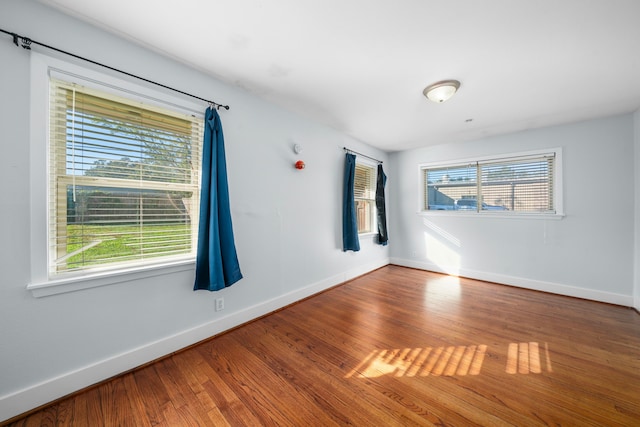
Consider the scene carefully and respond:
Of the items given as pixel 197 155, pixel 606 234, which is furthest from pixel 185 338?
pixel 606 234

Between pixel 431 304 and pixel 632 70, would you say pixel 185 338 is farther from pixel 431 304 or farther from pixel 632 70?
pixel 632 70

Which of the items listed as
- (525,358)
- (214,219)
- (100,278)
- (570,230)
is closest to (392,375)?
(525,358)

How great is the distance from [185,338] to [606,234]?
4.97 meters

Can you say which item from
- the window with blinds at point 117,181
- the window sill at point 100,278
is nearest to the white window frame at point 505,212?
the window with blinds at point 117,181

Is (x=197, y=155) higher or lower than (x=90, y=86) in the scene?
lower

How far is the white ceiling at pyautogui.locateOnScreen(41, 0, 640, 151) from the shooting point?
4.74 ft

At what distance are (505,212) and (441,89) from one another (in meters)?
2.53

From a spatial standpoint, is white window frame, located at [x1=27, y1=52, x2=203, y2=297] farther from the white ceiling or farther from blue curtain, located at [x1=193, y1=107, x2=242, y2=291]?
blue curtain, located at [x1=193, y1=107, x2=242, y2=291]

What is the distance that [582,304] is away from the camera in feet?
9.61

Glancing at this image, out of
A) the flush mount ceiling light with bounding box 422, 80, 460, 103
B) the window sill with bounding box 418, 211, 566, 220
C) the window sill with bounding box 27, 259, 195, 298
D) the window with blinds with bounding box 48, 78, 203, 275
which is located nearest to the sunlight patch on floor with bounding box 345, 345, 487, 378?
the window sill with bounding box 27, 259, 195, 298

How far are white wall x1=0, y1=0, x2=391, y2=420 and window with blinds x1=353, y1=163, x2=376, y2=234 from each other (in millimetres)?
1019

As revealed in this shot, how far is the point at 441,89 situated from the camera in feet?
7.34

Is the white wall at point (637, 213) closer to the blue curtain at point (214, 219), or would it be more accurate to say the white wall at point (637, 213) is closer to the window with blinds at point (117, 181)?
the blue curtain at point (214, 219)

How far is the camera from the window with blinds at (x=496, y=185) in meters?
3.40
